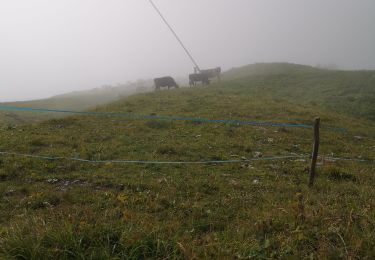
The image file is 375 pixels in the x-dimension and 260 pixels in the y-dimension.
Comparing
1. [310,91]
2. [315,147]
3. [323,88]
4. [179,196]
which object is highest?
[323,88]

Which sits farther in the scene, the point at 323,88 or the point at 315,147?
the point at 323,88

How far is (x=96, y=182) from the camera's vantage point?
910cm

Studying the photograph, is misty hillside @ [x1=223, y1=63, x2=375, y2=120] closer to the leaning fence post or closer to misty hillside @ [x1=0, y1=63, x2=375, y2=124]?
misty hillside @ [x1=0, y1=63, x2=375, y2=124]

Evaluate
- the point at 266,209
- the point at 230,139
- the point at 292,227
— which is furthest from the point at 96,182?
the point at 230,139

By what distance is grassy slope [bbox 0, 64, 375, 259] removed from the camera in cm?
516

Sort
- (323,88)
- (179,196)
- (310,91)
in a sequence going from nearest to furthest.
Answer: (179,196)
(310,91)
(323,88)

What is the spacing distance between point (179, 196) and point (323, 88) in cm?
2878

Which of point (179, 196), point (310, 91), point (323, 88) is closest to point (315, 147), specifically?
point (179, 196)

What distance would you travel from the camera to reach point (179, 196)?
326 inches

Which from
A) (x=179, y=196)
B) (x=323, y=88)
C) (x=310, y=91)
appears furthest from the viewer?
(x=323, y=88)

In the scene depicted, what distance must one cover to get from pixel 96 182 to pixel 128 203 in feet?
6.82

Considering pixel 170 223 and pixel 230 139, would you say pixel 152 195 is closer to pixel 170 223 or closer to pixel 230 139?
pixel 170 223

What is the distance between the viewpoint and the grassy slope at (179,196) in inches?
203

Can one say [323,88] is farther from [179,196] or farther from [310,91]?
[179,196]
